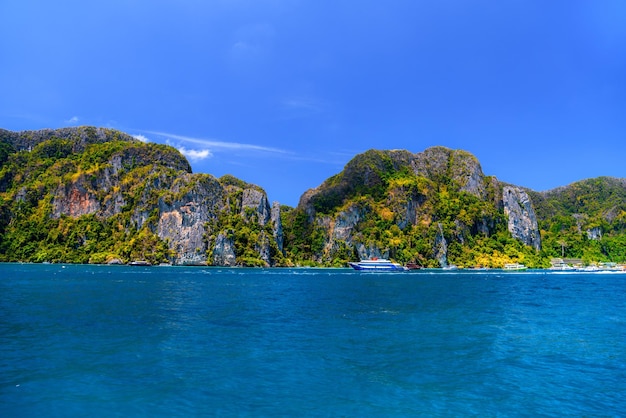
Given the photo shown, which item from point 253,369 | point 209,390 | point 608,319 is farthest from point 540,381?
point 608,319

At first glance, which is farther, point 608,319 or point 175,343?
point 608,319

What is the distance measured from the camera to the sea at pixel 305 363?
17.8m

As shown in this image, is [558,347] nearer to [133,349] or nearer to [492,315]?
[492,315]

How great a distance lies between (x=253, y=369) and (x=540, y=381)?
14.2 meters

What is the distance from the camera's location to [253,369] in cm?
2266

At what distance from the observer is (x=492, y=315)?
44.3 m

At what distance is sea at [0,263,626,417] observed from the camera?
1777 cm

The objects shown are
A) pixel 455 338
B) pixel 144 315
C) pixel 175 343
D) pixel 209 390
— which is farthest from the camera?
pixel 144 315

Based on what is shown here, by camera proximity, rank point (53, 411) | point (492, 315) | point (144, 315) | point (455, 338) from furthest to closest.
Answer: point (492, 315) → point (144, 315) → point (455, 338) → point (53, 411)

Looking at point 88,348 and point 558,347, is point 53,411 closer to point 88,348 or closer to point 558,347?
point 88,348

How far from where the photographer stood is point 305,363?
2400 cm

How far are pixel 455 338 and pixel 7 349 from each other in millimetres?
28718

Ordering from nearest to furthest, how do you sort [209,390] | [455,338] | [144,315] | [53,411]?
[53,411]
[209,390]
[455,338]
[144,315]

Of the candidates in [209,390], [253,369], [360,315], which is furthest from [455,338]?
[209,390]
